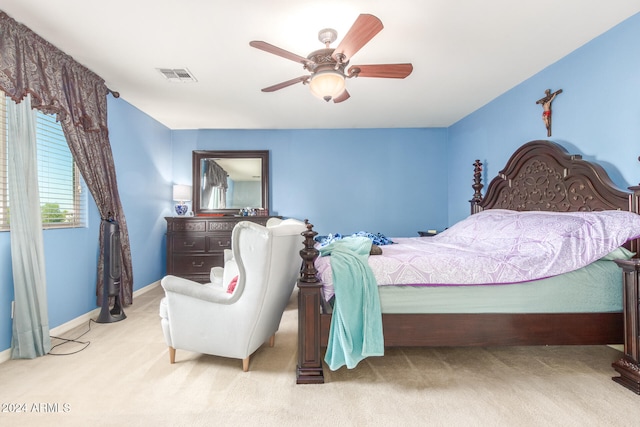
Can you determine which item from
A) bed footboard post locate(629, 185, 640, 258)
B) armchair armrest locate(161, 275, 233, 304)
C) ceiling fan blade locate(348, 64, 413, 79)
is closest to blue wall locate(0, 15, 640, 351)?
bed footboard post locate(629, 185, 640, 258)

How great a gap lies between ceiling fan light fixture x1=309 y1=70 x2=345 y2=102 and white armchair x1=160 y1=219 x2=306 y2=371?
3.39 feet

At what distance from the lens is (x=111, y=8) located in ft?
7.13

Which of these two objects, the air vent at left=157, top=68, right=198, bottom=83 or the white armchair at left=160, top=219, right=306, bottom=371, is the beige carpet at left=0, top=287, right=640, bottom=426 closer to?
the white armchair at left=160, top=219, right=306, bottom=371

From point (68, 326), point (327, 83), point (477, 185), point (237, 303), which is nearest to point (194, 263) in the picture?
point (68, 326)

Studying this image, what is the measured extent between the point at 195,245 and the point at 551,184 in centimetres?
444

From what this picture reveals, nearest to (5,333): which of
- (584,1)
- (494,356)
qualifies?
(494,356)

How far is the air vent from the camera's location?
3.12m

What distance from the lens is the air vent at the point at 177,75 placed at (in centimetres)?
312

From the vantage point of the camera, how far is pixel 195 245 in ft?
15.7

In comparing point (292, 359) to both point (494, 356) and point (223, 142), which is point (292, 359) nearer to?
point (494, 356)

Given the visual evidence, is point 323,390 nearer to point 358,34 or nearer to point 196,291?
point 196,291

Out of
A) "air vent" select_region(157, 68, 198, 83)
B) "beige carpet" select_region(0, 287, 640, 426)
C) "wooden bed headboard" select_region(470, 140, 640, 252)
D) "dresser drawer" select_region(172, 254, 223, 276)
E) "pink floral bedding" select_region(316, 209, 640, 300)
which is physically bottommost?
"beige carpet" select_region(0, 287, 640, 426)

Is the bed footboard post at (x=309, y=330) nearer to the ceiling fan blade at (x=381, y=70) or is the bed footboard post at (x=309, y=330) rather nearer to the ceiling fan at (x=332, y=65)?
the ceiling fan at (x=332, y=65)

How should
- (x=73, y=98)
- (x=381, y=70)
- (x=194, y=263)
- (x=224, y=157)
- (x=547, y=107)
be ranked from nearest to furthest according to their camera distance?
1. (x=381, y=70)
2. (x=73, y=98)
3. (x=547, y=107)
4. (x=194, y=263)
5. (x=224, y=157)
